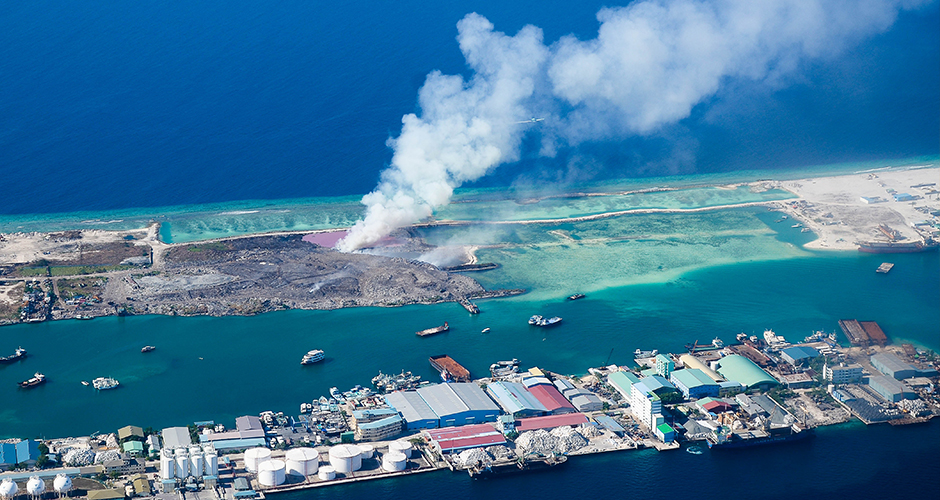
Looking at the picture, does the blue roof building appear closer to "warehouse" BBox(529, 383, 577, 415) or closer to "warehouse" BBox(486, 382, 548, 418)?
"warehouse" BBox(486, 382, 548, 418)

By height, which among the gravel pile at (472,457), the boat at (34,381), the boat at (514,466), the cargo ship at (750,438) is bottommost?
the cargo ship at (750,438)

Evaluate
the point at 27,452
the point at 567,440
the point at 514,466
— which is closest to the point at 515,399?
the point at 567,440

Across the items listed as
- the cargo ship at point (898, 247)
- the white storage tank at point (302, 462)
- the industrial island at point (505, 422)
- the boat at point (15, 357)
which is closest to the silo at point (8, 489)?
the industrial island at point (505, 422)

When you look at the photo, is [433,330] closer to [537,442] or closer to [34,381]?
[537,442]

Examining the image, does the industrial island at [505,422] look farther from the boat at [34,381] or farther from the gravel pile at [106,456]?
the boat at [34,381]

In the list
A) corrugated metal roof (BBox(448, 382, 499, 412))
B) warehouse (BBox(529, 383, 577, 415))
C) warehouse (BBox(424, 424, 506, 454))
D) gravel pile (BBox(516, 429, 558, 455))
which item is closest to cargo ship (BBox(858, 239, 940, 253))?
warehouse (BBox(529, 383, 577, 415))

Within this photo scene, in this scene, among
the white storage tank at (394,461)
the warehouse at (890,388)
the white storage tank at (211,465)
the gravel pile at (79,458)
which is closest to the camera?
the white storage tank at (211,465)

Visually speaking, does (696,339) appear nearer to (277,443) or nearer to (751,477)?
(751,477)
